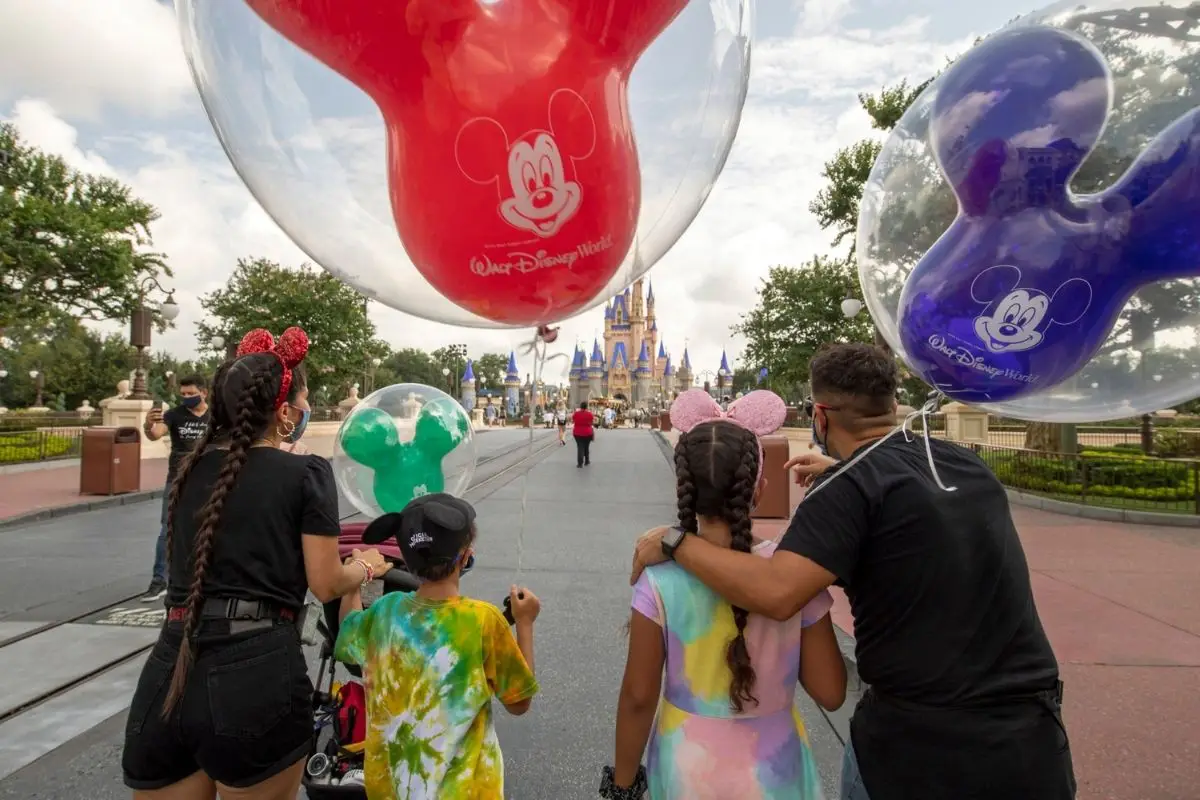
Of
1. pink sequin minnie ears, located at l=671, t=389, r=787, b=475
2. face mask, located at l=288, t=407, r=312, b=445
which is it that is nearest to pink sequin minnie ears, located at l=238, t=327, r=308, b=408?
face mask, located at l=288, t=407, r=312, b=445

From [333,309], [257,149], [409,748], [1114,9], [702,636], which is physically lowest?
[409,748]

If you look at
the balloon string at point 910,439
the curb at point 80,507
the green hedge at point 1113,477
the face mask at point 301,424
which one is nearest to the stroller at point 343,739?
the face mask at point 301,424

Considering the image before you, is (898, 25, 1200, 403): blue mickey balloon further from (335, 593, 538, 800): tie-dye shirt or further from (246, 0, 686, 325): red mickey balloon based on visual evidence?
(335, 593, 538, 800): tie-dye shirt

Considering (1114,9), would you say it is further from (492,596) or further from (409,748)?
(492,596)

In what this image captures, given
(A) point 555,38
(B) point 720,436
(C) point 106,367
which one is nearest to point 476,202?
(A) point 555,38

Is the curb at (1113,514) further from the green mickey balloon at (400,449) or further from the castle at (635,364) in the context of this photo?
the castle at (635,364)

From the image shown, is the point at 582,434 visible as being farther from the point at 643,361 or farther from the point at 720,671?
the point at 643,361

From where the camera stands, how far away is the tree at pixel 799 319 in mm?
31109

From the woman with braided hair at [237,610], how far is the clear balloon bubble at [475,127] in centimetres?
49

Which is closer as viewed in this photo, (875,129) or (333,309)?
(875,129)

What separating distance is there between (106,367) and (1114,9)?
69293 millimetres

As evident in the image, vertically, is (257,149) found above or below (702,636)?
above

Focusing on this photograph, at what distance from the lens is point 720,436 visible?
1.75 metres

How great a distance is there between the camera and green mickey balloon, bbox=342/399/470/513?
287 centimetres
